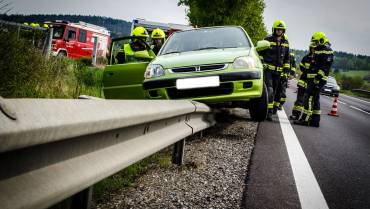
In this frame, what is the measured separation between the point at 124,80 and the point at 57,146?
13.7 feet

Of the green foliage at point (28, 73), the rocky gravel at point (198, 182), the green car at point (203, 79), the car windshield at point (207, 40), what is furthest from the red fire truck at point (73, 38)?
the rocky gravel at point (198, 182)

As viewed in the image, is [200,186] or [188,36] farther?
[188,36]

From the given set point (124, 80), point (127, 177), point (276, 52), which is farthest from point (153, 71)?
point (276, 52)

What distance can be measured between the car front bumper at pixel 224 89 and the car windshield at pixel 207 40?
3.41 feet

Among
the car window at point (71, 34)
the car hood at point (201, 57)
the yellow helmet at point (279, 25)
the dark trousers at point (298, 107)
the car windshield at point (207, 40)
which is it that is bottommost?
the dark trousers at point (298, 107)

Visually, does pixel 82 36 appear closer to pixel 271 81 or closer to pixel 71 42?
pixel 71 42

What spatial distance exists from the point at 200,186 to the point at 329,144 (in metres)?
3.39

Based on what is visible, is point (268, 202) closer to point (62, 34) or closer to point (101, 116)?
point (101, 116)

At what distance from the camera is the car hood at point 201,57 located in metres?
4.80

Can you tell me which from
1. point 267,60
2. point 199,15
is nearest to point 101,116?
point 267,60

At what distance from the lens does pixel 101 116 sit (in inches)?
54.0

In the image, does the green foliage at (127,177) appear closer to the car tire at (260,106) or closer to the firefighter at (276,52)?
the car tire at (260,106)

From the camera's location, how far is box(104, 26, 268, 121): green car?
4.72m

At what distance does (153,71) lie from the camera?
197 inches
